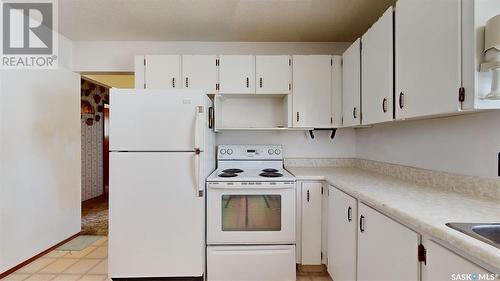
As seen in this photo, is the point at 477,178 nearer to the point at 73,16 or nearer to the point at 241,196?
the point at 241,196

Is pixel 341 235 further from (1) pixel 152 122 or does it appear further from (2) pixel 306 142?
(1) pixel 152 122

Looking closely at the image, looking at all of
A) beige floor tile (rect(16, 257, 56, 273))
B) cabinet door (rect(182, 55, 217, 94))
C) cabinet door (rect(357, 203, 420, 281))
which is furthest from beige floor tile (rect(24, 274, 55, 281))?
cabinet door (rect(357, 203, 420, 281))

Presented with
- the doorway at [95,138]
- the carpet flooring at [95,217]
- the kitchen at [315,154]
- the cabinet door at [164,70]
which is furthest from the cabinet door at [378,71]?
the doorway at [95,138]

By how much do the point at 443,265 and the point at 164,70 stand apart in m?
2.54

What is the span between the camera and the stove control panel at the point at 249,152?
276 cm

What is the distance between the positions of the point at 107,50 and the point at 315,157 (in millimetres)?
2694

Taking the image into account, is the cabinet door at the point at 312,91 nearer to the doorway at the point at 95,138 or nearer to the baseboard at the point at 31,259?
the baseboard at the point at 31,259

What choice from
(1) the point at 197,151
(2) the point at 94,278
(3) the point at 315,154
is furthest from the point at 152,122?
(3) the point at 315,154

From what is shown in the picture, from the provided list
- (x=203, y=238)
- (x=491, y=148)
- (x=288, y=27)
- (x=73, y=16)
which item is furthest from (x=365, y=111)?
(x=73, y=16)

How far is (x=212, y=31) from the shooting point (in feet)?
8.61

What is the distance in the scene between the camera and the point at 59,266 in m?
2.36

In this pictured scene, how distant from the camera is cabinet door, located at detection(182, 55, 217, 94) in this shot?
255 centimetres

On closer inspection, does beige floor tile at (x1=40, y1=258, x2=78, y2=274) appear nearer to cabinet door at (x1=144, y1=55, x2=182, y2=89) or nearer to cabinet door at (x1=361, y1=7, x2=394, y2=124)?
cabinet door at (x1=144, y1=55, x2=182, y2=89)

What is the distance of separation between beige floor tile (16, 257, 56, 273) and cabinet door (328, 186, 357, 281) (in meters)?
2.62
